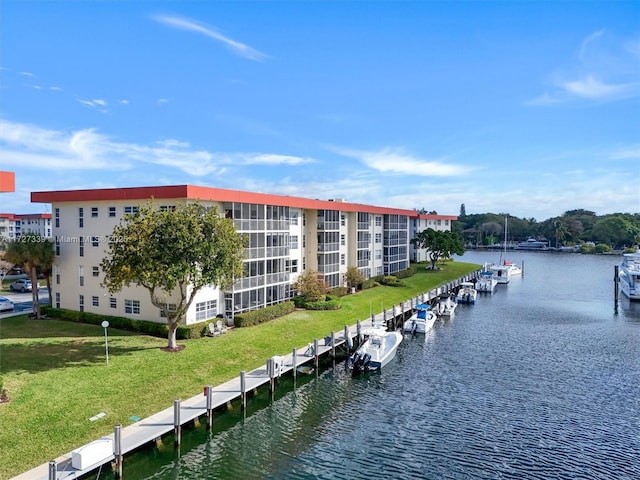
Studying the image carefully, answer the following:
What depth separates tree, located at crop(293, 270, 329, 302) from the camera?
46812 millimetres

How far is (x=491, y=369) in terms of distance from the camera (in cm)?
3325

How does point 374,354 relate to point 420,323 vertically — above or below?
above

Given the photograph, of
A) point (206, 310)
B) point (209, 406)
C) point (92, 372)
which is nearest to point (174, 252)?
point (92, 372)

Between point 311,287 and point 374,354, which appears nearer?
point 374,354

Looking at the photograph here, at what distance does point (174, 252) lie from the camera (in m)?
29.4

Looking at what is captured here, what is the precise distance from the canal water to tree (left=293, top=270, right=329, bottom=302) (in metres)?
10.4

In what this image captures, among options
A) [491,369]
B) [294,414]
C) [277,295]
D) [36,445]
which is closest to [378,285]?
[277,295]

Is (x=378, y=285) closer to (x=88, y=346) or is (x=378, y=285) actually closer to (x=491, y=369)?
(x=491, y=369)

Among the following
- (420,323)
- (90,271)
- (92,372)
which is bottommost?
(420,323)

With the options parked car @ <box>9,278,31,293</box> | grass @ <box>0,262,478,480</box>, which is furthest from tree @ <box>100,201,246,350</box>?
parked car @ <box>9,278,31,293</box>

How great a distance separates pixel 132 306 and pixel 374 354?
19.5m

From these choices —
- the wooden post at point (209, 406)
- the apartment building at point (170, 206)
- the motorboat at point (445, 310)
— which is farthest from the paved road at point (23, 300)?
the motorboat at point (445, 310)

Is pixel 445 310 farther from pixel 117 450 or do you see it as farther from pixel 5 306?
pixel 5 306

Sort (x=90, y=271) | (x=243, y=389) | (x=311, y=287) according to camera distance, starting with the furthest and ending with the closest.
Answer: (x=311, y=287)
(x=90, y=271)
(x=243, y=389)
